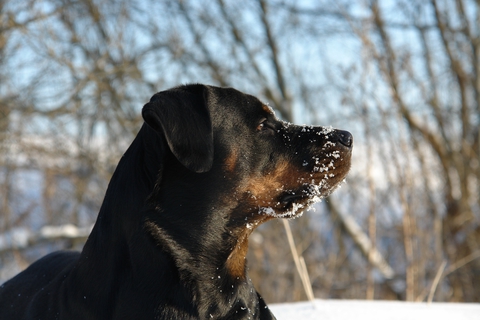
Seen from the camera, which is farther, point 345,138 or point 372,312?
point 372,312

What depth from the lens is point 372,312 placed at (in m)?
3.26

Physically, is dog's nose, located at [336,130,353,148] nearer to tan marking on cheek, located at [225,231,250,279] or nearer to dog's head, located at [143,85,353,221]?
dog's head, located at [143,85,353,221]

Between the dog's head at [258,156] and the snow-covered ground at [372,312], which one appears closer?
the dog's head at [258,156]

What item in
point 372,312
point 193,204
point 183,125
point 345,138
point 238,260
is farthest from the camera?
point 372,312

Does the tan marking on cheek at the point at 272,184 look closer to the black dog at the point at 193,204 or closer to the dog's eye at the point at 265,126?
the black dog at the point at 193,204

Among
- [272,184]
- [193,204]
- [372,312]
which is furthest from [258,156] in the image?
[372,312]

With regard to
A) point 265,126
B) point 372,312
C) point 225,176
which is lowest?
point 372,312

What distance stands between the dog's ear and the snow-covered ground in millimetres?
1429

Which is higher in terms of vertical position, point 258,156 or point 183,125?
point 183,125

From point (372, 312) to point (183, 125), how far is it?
70.6 inches

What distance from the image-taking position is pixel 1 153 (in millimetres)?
8555

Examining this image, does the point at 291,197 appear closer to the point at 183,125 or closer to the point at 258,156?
the point at 258,156

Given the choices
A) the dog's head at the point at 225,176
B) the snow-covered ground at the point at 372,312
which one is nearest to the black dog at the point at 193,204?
the dog's head at the point at 225,176

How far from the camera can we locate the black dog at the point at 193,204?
7.48 feet
